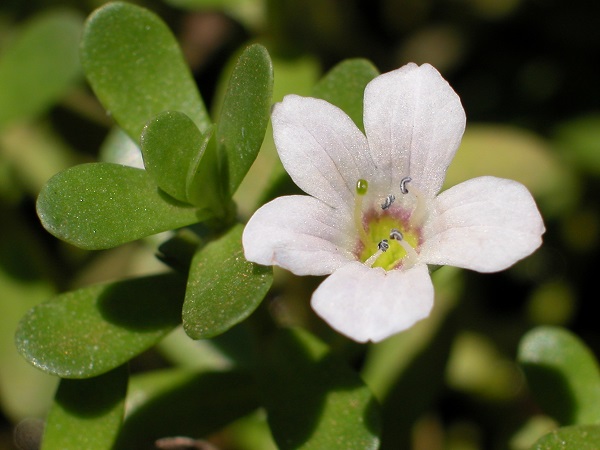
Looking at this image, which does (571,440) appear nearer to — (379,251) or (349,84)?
(379,251)

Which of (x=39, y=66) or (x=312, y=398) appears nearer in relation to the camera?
(x=312, y=398)

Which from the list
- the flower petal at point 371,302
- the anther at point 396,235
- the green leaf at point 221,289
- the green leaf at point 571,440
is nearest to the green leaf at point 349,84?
the anther at point 396,235

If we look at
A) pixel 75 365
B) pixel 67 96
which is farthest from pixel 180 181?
pixel 67 96

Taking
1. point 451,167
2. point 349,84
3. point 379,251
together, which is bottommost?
point 451,167

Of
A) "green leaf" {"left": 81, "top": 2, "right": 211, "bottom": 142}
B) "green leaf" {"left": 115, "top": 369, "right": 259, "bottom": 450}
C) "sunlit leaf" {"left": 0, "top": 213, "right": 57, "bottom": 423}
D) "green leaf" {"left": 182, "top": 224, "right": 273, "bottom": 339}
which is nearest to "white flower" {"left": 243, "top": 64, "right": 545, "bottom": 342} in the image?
"green leaf" {"left": 182, "top": 224, "right": 273, "bottom": 339}

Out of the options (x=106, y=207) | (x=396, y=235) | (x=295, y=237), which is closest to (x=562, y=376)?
(x=396, y=235)

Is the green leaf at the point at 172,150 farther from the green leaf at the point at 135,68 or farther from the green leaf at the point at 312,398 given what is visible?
the green leaf at the point at 312,398

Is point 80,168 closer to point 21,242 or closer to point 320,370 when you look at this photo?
point 320,370
